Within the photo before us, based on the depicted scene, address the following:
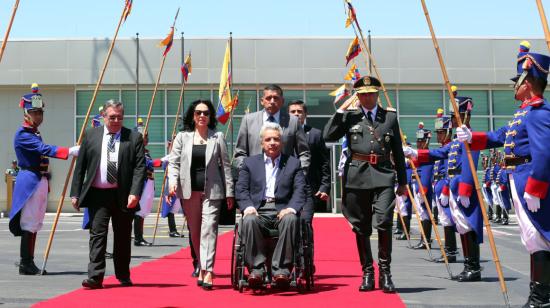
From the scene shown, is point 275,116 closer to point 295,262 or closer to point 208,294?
point 295,262

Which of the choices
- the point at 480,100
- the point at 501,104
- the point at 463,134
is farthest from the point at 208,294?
the point at 501,104

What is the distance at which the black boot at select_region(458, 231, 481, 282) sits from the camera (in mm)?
9188

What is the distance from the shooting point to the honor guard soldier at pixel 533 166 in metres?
6.37

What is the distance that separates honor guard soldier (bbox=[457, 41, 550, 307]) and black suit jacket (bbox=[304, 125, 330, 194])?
106 inches

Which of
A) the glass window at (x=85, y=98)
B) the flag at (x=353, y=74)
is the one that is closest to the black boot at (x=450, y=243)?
the flag at (x=353, y=74)

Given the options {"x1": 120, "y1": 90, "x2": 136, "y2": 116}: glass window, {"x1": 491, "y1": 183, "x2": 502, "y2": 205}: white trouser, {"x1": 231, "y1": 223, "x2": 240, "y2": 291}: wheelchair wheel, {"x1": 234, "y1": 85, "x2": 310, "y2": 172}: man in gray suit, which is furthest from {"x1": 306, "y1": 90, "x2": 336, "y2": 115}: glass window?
{"x1": 231, "y1": 223, "x2": 240, "y2": 291}: wheelchair wheel

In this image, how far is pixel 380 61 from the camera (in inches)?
1209

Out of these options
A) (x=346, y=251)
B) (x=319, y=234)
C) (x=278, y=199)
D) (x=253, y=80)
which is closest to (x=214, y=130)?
(x=278, y=199)

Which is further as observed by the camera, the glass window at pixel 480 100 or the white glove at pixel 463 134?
the glass window at pixel 480 100

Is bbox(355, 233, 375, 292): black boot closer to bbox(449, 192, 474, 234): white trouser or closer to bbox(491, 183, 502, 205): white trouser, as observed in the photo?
bbox(449, 192, 474, 234): white trouser

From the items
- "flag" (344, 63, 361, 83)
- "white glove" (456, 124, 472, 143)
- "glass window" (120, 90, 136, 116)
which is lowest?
"white glove" (456, 124, 472, 143)

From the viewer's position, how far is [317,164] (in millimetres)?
9422

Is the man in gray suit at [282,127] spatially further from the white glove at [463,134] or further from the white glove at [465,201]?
the white glove at [463,134]

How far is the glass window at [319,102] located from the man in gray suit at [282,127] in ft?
72.3
